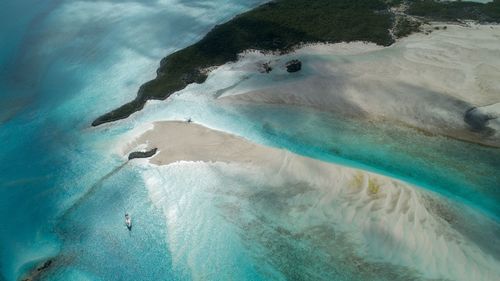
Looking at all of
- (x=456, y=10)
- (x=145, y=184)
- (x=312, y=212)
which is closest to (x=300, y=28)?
(x=456, y=10)

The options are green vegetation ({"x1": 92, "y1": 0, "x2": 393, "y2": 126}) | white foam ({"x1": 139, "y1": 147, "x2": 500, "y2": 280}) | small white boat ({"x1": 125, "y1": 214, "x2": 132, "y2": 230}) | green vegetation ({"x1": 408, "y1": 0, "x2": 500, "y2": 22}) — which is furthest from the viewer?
green vegetation ({"x1": 408, "y1": 0, "x2": 500, "y2": 22})

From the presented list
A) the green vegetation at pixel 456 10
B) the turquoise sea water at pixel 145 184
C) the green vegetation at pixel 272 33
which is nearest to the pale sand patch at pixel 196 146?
the turquoise sea water at pixel 145 184

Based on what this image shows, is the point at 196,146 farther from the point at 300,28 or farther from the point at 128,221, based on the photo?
the point at 300,28

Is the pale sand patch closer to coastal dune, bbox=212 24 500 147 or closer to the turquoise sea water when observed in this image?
the turquoise sea water

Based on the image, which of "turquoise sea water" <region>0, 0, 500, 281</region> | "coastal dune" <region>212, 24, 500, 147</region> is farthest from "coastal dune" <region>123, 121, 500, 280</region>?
"coastal dune" <region>212, 24, 500, 147</region>

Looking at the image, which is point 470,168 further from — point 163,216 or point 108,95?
point 108,95

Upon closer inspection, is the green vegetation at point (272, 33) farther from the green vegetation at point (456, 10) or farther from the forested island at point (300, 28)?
the green vegetation at point (456, 10)

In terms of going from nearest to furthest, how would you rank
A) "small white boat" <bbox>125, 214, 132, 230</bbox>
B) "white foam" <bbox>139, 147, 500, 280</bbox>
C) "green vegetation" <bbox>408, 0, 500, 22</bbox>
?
"white foam" <bbox>139, 147, 500, 280</bbox>
"small white boat" <bbox>125, 214, 132, 230</bbox>
"green vegetation" <bbox>408, 0, 500, 22</bbox>

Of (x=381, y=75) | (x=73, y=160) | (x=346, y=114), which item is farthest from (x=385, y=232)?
(x=73, y=160)
